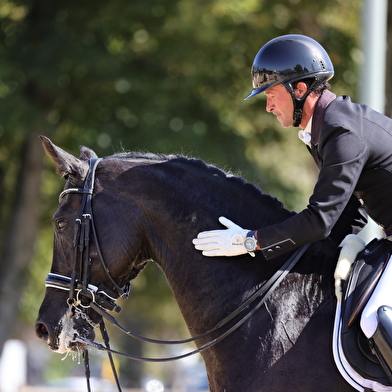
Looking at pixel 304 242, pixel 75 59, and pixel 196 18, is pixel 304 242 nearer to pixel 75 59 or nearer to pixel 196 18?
pixel 75 59

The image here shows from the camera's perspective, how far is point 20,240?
12781 mm

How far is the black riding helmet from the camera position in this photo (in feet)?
12.2

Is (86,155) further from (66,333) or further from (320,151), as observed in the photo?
(320,151)

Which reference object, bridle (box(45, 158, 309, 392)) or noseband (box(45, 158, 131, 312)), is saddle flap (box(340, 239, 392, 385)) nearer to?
bridle (box(45, 158, 309, 392))

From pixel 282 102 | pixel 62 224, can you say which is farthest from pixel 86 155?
pixel 282 102

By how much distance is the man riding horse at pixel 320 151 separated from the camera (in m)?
3.37

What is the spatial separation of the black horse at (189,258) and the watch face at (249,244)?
218 millimetres

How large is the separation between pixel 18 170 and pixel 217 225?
10193 millimetres

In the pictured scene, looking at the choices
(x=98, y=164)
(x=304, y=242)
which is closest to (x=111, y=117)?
(x=98, y=164)

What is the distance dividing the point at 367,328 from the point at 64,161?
2045 millimetres

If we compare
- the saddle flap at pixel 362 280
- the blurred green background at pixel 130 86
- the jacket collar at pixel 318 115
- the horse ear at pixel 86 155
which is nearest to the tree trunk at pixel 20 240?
the blurred green background at pixel 130 86

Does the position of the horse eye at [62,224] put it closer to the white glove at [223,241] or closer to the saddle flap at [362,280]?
the white glove at [223,241]

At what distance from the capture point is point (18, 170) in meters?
13.2

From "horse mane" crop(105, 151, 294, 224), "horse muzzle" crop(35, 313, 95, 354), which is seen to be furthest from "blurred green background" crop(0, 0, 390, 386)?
"horse muzzle" crop(35, 313, 95, 354)
